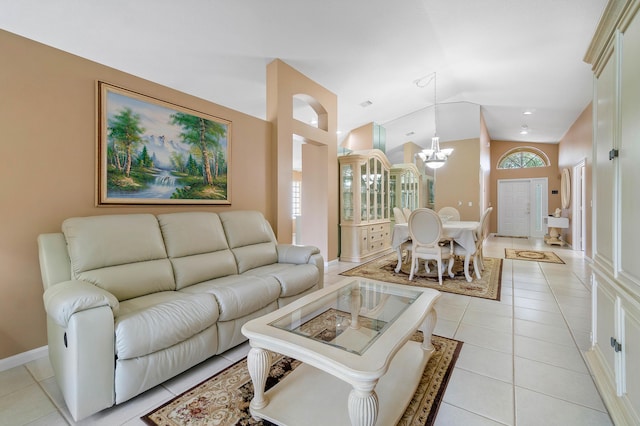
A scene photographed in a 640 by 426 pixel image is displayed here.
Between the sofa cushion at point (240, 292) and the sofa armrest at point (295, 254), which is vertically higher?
the sofa armrest at point (295, 254)

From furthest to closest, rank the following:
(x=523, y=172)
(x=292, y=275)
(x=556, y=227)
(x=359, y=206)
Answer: (x=523, y=172), (x=556, y=227), (x=359, y=206), (x=292, y=275)

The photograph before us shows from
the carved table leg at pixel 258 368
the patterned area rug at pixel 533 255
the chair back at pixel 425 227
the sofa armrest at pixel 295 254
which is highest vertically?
the chair back at pixel 425 227

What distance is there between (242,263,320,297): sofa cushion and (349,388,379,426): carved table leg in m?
1.40

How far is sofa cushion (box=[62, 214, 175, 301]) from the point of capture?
185 centimetres

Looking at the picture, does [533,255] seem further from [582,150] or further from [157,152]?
[157,152]

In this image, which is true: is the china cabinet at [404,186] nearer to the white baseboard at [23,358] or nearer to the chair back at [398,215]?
the chair back at [398,215]

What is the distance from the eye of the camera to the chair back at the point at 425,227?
3.71 metres

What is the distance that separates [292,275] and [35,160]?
2.02m

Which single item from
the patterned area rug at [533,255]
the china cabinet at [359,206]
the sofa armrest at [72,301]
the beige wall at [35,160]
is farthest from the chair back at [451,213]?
the sofa armrest at [72,301]

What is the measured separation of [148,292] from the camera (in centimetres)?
202

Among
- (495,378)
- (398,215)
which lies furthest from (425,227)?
(495,378)

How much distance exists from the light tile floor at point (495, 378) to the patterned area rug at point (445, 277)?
0.51 m

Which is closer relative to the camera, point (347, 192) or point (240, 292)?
point (240, 292)

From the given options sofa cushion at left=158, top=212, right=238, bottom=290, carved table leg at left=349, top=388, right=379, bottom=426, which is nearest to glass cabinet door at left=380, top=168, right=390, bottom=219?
sofa cushion at left=158, top=212, right=238, bottom=290
